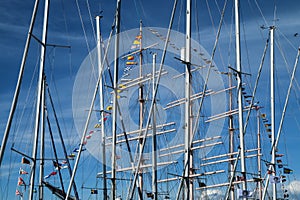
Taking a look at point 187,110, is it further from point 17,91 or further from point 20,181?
point 20,181

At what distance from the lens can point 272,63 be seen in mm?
40156

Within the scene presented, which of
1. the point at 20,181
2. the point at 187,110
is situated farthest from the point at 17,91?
the point at 20,181

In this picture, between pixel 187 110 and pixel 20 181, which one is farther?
pixel 20 181

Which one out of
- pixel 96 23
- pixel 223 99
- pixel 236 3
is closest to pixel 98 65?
pixel 96 23

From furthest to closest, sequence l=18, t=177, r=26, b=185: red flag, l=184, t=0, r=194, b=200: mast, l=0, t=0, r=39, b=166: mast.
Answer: l=18, t=177, r=26, b=185: red flag < l=184, t=0, r=194, b=200: mast < l=0, t=0, r=39, b=166: mast

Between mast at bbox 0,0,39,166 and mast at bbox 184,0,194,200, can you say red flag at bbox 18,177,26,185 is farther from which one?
mast at bbox 0,0,39,166

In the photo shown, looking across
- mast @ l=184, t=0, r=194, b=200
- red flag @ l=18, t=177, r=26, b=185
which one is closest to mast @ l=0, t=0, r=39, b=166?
mast @ l=184, t=0, r=194, b=200

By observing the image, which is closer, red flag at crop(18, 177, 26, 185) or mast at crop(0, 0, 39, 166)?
mast at crop(0, 0, 39, 166)

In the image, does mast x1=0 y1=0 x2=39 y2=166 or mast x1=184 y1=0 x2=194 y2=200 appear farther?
mast x1=184 y1=0 x2=194 y2=200

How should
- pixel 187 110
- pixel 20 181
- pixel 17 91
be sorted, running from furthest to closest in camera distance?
pixel 20 181 → pixel 187 110 → pixel 17 91

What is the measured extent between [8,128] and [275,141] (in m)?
26.0

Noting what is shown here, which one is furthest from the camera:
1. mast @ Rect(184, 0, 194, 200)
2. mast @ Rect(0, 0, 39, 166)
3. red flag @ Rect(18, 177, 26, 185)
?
red flag @ Rect(18, 177, 26, 185)

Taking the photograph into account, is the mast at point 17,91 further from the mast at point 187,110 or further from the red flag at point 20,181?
the red flag at point 20,181

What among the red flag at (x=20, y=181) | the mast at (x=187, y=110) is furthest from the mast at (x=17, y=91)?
the red flag at (x=20, y=181)
